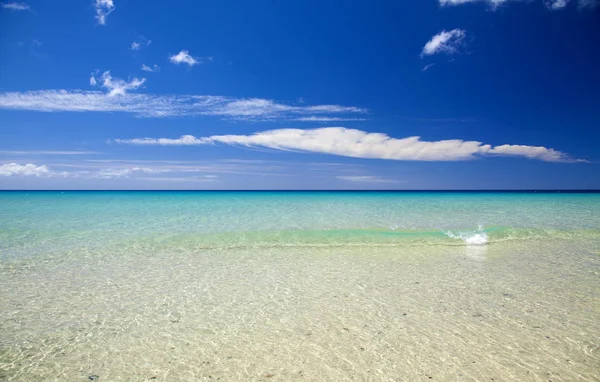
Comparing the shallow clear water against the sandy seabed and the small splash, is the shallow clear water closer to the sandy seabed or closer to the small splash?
the sandy seabed

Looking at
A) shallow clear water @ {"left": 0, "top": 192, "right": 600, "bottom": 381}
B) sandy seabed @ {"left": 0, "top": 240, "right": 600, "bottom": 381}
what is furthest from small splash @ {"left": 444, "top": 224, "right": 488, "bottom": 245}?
sandy seabed @ {"left": 0, "top": 240, "right": 600, "bottom": 381}

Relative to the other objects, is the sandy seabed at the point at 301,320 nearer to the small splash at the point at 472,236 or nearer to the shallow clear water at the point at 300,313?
the shallow clear water at the point at 300,313

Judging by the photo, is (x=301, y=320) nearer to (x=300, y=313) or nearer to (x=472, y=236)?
(x=300, y=313)

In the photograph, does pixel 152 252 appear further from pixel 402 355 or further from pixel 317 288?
pixel 402 355

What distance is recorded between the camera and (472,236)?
15789mm

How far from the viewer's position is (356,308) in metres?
6.63

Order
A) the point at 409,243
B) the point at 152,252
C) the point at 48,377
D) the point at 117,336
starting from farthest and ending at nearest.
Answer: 1. the point at 409,243
2. the point at 152,252
3. the point at 117,336
4. the point at 48,377

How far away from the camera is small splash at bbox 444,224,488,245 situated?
14.4 meters

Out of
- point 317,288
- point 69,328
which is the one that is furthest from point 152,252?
point 317,288

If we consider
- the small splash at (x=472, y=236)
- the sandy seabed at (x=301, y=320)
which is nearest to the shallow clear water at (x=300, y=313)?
the sandy seabed at (x=301, y=320)

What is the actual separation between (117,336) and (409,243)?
38.6 ft

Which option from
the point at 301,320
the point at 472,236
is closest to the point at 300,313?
the point at 301,320

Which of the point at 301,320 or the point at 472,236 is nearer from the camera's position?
the point at 301,320

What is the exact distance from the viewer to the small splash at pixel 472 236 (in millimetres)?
14405
